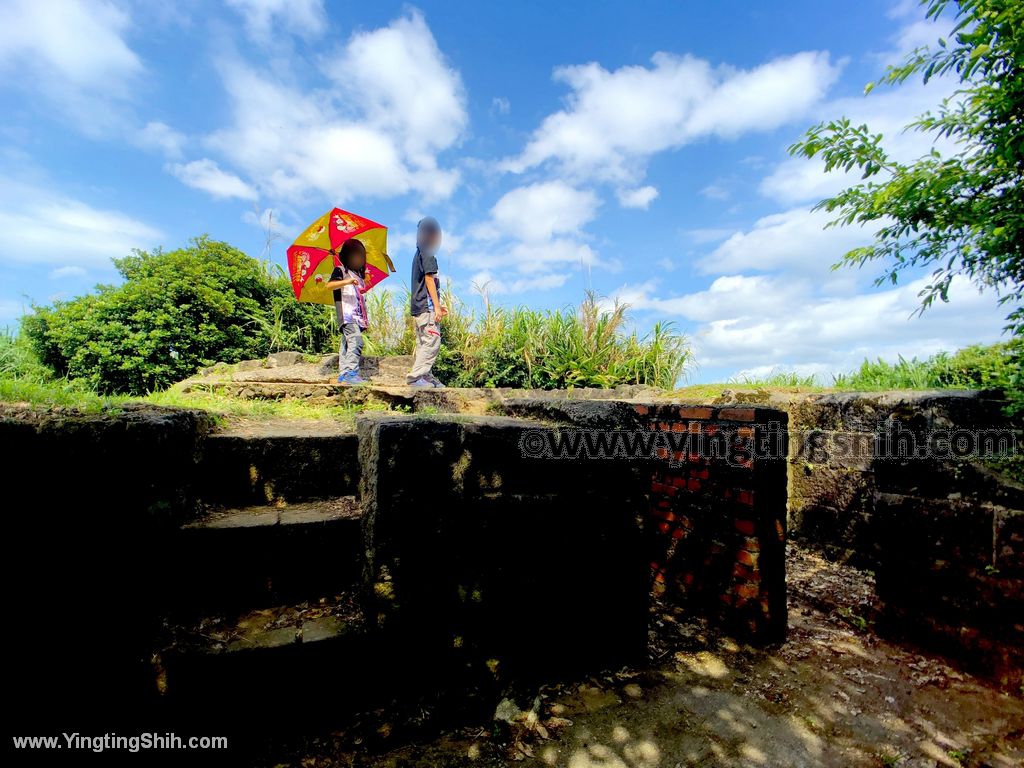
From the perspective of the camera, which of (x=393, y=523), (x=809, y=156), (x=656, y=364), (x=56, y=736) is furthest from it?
(x=656, y=364)

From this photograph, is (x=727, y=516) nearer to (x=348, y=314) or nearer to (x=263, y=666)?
(x=263, y=666)

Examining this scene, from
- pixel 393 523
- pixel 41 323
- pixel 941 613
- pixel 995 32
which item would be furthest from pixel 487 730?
pixel 41 323

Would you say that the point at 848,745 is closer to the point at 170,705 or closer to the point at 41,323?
the point at 170,705

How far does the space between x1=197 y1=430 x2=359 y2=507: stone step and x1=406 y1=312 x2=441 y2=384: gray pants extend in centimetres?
336

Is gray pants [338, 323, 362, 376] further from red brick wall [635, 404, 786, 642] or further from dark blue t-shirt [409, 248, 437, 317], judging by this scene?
red brick wall [635, 404, 786, 642]

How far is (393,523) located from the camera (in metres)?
1.90

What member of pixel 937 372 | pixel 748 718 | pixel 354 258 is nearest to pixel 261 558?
pixel 748 718

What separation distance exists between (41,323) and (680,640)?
966cm

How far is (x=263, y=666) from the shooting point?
1821 mm

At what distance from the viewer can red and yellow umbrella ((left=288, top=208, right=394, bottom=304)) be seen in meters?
5.83

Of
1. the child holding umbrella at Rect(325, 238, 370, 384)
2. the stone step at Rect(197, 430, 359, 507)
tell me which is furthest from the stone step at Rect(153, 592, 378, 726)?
the child holding umbrella at Rect(325, 238, 370, 384)

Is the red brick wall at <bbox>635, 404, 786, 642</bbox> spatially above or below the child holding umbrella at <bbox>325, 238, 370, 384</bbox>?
below

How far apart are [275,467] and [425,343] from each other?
3562mm

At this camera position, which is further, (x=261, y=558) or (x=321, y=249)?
(x=321, y=249)
